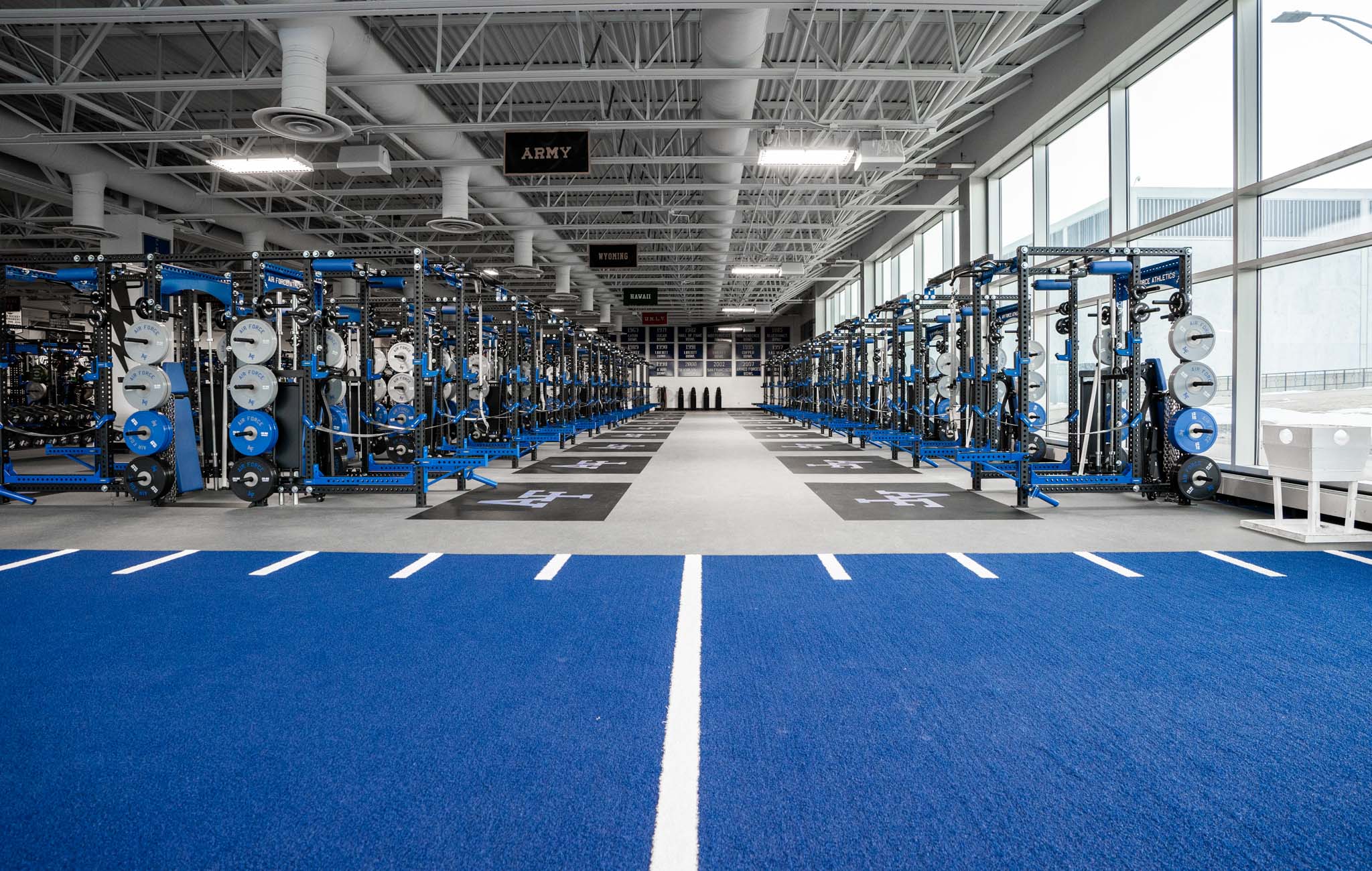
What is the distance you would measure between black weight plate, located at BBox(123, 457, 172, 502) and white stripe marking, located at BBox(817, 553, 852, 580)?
6792 millimetres

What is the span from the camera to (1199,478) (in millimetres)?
7051

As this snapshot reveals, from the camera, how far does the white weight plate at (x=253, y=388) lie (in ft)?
23.0

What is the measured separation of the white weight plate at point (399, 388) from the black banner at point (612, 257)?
15.5 ft

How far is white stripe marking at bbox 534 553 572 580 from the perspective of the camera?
455cm

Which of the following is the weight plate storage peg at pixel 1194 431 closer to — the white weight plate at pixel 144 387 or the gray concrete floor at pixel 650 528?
the gray concrete floor at pixel 650 528

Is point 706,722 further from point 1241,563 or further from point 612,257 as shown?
point 612,257

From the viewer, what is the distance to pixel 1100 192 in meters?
10.6

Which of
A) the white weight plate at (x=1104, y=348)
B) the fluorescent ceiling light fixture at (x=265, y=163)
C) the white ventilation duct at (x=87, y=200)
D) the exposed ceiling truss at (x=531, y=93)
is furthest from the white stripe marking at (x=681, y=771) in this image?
the white ventilation duct at (x=87, y=200)

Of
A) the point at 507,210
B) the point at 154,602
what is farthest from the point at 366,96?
the point at 154,602

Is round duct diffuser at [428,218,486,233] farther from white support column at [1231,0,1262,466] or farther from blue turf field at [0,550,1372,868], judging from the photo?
white support column at [1231,0,1262,466]

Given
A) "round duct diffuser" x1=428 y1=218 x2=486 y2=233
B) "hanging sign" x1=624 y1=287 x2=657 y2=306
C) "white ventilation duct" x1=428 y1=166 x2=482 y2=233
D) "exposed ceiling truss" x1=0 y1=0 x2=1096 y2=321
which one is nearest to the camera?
"exposed ceiling truss" x1=0 y1=0 x2=1096 y2=321

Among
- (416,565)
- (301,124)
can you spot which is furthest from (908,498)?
(301,124)

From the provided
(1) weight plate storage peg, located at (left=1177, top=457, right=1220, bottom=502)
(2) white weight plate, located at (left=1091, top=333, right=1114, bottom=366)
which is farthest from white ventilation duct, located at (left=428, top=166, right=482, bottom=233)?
(1) weight plate storage peg, located at (left=1177, top=457, right=1220, bottom=502)

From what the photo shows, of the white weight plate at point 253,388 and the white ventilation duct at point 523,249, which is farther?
the white ventilation duct at point 523,249
